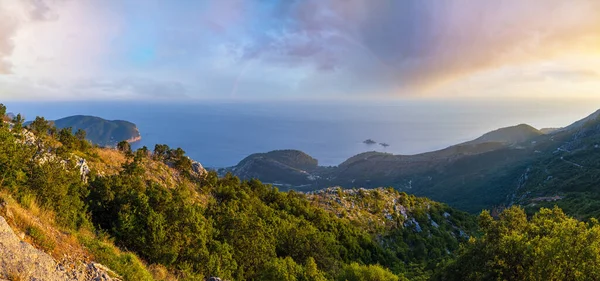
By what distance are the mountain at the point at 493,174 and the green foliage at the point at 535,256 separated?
134ft

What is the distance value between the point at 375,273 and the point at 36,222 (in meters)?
17.8

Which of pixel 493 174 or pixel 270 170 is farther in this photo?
pixel 270 170

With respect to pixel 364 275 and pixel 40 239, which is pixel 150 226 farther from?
pixel 364 275

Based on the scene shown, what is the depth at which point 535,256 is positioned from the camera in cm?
1461

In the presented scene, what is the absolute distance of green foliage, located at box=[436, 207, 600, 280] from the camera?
13.6m

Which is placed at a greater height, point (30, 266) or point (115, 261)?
point (30, 266)

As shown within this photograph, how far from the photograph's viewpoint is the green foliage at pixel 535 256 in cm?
1365

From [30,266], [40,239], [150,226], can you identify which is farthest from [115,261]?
[150,226]

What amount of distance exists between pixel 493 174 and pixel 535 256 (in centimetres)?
13140

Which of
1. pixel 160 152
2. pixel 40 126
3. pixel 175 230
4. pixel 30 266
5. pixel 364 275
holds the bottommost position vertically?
pixel 364 275

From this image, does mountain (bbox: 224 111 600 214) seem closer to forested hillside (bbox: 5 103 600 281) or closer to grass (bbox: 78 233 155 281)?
forested hillside (bbox: 5 103 600 281)

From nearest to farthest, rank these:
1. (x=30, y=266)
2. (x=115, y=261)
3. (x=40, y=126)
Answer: (x=30, y=266) → (x=115, y=261) → (x=40, y=126)

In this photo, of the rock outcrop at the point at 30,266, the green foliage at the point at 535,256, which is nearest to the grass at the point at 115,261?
the rock outcrop at the point at 30,266

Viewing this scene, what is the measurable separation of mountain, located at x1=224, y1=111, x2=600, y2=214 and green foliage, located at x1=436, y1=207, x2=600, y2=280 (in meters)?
41.0
